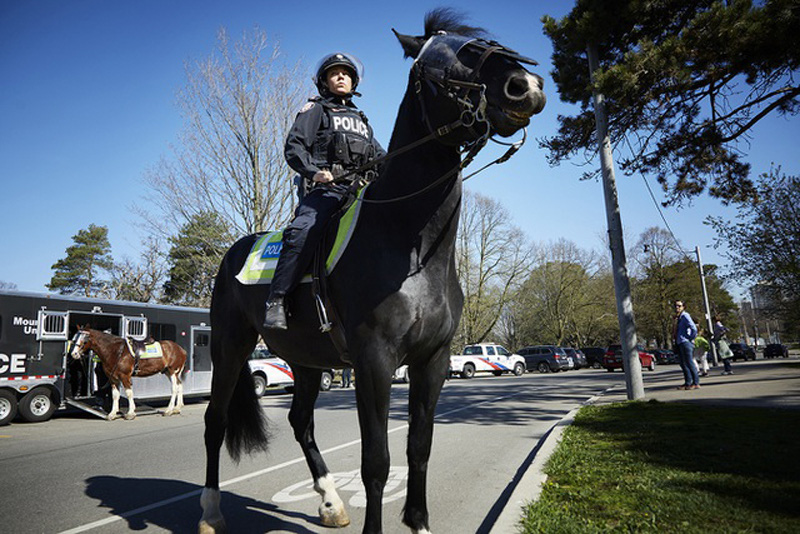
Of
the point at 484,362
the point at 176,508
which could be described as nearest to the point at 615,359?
the point at 484,362

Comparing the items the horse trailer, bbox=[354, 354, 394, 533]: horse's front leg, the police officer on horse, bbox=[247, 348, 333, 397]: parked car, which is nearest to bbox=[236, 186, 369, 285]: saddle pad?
the police officer on horse

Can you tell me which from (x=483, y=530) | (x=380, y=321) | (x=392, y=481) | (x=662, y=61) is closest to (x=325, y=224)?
(x=380, y=321)

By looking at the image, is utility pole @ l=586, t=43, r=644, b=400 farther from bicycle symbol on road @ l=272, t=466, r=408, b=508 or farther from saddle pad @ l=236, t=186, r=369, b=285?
saddle pad @ l=236, t=186, r=369, b=285

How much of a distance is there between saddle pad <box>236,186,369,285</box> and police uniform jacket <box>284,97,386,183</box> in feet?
1.53

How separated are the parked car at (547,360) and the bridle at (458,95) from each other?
37290 mm

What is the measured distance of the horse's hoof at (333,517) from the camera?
3.66m

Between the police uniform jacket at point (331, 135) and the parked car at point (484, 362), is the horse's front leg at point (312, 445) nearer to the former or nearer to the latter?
the police uniform jacket at point (331, 135)

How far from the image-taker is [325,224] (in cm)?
331

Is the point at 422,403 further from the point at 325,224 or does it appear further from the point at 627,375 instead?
the point at 627,375

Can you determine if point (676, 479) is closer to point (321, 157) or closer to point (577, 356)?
point (321, 157)

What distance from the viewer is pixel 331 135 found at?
3570 mm

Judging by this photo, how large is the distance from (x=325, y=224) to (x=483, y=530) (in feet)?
8.28

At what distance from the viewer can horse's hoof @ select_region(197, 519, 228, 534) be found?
3.41m

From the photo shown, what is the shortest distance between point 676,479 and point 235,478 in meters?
4.60
